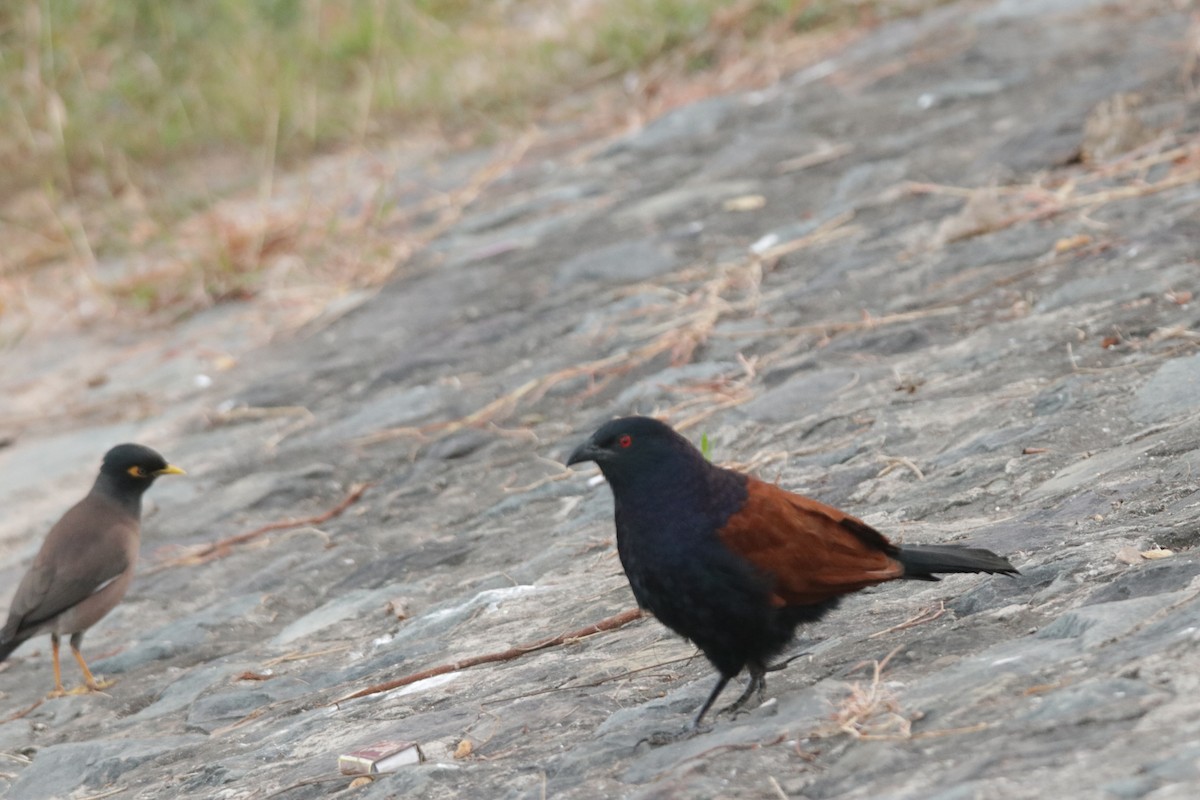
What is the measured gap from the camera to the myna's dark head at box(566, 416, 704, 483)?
3.51 metres

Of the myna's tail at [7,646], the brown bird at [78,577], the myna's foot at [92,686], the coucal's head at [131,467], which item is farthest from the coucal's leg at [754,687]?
the coucal's head at [131,467]

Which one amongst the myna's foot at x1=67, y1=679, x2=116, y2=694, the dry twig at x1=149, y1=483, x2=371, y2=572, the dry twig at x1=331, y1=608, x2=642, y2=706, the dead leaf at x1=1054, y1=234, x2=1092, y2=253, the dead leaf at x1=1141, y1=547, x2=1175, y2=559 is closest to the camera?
the dead leaf at x1=1141, y1=547, x2=1175, y2=559

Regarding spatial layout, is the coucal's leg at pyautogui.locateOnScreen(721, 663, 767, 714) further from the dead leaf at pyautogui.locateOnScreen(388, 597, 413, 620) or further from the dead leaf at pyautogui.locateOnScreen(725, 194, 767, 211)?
the dead leaf at pyautogui.locateOnScreen(725, 194, 767, 211)

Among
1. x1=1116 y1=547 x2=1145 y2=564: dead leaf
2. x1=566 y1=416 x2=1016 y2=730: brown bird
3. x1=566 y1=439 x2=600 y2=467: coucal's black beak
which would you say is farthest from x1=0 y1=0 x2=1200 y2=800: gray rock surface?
x1=566 y1=439 x2=600 y2=467: coucal's black beak

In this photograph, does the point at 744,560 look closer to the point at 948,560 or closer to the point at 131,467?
the point at 948,560

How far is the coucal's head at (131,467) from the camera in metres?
6.05

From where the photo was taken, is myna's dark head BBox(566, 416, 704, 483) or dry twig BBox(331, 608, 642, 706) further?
dry twig BBox(331, 608, 642, 706)

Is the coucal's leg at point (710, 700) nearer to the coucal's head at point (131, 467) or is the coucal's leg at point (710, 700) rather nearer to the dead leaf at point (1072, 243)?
the dead leaf at point (1072, 243)

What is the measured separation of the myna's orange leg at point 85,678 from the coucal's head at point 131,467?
0.67 meters

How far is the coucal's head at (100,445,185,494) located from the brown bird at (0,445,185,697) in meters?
0.13

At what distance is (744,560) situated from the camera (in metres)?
3.34

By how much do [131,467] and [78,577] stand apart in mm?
715

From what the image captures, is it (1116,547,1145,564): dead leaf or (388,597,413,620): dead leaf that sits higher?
(1116,547,1145,564): dead leaf

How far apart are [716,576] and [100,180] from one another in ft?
30.7
